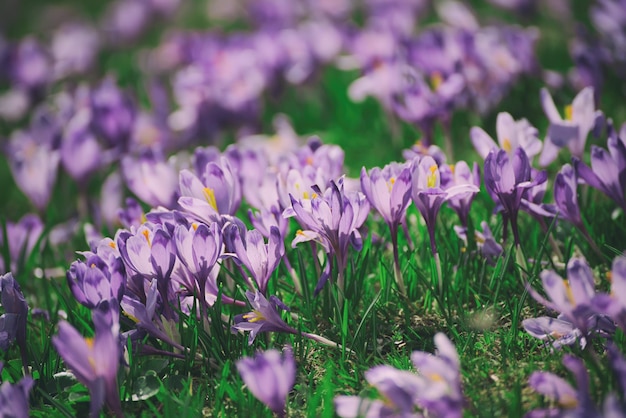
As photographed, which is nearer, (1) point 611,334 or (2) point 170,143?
(1) point 611,334

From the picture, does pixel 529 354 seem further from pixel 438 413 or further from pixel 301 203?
pixel 301 203

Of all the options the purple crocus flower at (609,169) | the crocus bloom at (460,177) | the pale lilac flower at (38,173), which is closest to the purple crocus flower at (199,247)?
the crocus bloom at (460,177)

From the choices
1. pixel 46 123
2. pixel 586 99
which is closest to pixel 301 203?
pixel 586 99

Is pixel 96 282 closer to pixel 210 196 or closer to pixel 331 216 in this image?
pixel 210 196

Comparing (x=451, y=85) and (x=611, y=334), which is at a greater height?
(x=451, y=85)

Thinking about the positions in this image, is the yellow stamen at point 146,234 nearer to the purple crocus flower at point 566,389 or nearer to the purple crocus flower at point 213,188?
the purple crocus flower at point 213,188

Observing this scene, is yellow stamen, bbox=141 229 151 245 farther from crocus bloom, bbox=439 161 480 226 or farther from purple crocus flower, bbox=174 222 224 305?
crocus bloom, bbox=439 161 480 226
